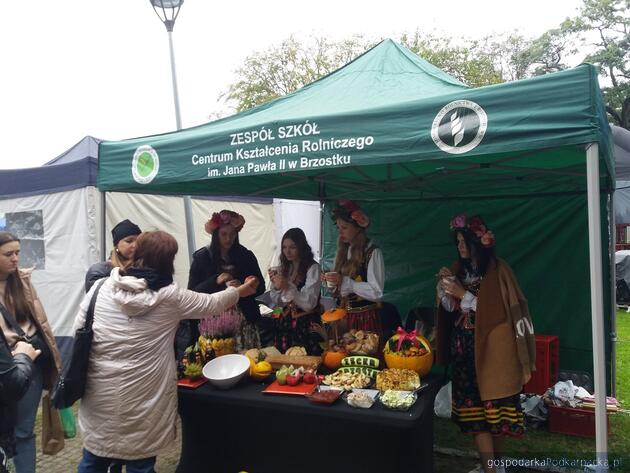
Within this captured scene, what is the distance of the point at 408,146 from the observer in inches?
96.1

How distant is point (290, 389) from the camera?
274 cm

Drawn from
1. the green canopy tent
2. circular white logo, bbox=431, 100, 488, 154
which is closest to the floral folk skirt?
the green canopy tent

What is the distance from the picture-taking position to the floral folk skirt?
2.99 meters

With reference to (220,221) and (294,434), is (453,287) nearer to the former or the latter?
(294,434)

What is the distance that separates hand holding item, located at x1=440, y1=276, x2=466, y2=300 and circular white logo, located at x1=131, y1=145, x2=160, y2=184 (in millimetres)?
2098

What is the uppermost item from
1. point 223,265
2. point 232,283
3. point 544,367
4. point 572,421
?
point 223,265

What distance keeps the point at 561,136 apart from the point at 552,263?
3.14m

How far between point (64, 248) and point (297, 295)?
421 cm

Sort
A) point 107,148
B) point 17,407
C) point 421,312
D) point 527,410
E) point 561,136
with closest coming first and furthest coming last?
1. point 561,136
2. point 17,407
3. point 107,148
4. point 527,410
5. point 421,312

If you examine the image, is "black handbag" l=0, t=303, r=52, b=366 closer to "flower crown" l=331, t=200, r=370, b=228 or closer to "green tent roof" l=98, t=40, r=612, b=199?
"green tent roof" l=98, t=40, r=612, b=199

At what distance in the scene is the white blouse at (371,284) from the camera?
3320mm

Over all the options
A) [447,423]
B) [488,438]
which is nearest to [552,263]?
[447,423]

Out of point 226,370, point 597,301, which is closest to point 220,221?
point 226,370

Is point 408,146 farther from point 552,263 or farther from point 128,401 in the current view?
point 552,263
